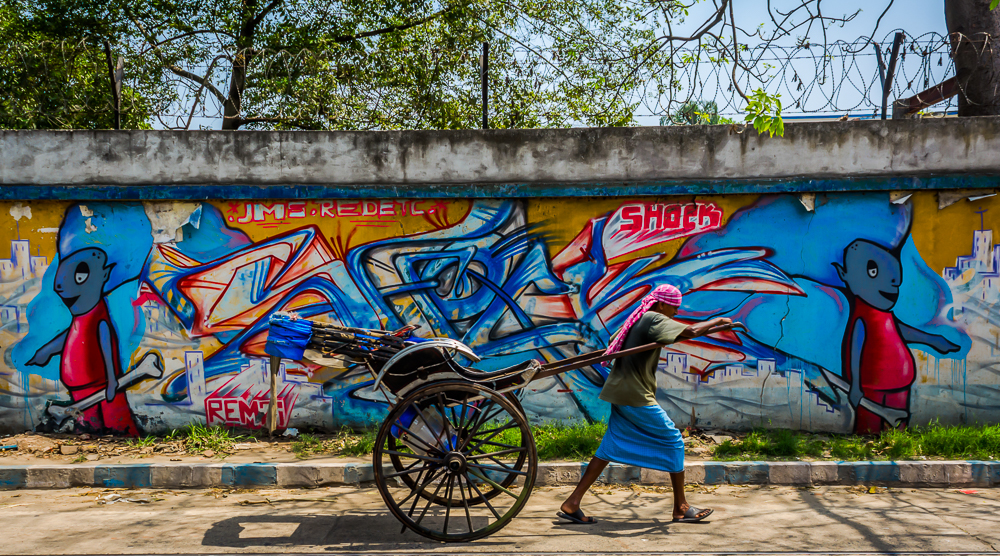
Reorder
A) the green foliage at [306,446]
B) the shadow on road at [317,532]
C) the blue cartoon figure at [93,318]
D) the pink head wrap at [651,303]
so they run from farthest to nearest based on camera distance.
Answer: the blue cartoon figure at [93,318] < the green foliage at [306,446] < the pink head wrap at [651,303] < the shadow on road at [317,532]

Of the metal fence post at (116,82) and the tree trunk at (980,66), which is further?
the metal fence post at (116,82)

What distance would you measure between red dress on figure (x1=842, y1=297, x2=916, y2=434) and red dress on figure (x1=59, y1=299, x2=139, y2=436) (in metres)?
6.76

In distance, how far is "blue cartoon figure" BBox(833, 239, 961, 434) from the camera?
591 cm

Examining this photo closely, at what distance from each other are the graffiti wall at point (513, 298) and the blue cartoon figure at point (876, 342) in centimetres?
2

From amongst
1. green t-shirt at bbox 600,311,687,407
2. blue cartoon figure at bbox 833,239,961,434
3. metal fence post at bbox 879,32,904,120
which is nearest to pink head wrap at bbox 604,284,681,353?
green t-shirt at bbox 600,311,687,407

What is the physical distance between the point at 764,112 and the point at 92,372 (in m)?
6.55

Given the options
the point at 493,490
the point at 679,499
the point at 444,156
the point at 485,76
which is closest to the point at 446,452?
the point at 493,490

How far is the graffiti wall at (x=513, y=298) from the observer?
19.4 feet

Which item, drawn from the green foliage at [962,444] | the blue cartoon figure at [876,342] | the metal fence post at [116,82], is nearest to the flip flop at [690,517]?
the green foliage at [962,444]

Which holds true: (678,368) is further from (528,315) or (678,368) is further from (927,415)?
(927,415)

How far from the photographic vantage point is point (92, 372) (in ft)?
19.9

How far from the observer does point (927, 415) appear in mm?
5992

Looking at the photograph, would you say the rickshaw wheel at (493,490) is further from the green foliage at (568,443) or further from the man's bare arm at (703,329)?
the man's bare arm at (703,329)

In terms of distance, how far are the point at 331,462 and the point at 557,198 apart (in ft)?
9.90
